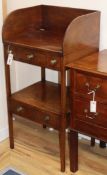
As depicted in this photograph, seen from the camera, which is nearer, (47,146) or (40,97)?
(40,97)

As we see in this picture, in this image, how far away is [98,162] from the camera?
7.23 feet

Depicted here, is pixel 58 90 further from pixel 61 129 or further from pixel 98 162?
pixel 98 162

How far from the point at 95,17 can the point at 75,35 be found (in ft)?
0.89

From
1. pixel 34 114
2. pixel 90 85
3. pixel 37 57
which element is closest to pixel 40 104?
pixel 34 114

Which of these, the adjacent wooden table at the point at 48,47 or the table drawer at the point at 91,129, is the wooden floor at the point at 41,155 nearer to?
the adjacent wooden table at the point at 48,47

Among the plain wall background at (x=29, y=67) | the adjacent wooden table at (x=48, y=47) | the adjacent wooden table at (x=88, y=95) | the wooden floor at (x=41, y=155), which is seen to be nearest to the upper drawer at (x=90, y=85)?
the adjacent wooden table at (x=88, y=95)

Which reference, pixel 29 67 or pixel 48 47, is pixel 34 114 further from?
pixel 29 67

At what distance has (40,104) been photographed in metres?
2.10

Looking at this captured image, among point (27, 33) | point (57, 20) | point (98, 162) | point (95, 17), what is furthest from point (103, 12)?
point (98, 162)

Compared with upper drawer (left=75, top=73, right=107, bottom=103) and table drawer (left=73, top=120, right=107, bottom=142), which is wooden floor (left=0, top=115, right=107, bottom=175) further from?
upper drawer (left=75, top=73, right=107, bottom=103)

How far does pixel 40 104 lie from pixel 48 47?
41 cm

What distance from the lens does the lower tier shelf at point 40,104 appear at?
80.2 inches

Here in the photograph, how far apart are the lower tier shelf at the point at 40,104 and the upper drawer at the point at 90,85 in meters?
0.24

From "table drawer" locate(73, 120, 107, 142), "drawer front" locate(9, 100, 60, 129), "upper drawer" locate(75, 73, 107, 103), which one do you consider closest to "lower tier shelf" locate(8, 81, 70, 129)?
"drawer front" locate(9, 100, 60, 129)
